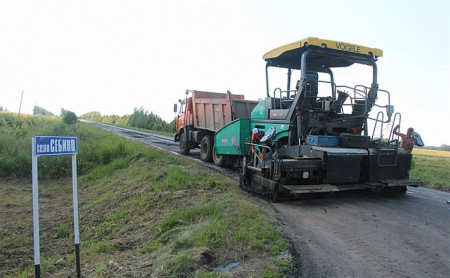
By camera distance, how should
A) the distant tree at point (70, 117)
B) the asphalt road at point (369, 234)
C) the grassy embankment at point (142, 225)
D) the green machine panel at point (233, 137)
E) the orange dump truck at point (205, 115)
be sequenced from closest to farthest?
the asphalt road at point (369, 234)
the grassy embankment at point (142, 225)
the green machine panel at point (233, 137)
the orange dump truck at point (205, 115)
the distant tree at point (70, 117)

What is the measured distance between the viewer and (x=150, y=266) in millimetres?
4031

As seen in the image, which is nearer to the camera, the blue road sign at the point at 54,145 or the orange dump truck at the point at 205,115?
the blue road sign at the point at 54,145

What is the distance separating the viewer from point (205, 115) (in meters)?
12.7

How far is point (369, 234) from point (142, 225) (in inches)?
156

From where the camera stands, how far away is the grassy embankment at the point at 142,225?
4.01m

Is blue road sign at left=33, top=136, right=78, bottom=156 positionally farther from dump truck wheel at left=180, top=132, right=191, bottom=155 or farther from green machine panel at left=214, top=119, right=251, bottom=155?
dump truck wheel at left=180, top=132, right=191, bottom=155

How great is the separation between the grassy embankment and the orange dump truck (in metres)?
1.96

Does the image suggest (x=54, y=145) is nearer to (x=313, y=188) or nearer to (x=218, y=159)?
(x=313, y=188)

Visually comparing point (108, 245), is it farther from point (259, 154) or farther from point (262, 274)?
point (259, 154)

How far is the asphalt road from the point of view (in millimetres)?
3846

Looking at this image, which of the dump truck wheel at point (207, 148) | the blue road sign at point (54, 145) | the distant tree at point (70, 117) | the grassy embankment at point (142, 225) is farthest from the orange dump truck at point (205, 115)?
the distant tree at point (70, 117)

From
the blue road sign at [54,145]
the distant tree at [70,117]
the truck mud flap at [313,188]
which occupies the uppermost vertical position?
the distant tree at [70,117]

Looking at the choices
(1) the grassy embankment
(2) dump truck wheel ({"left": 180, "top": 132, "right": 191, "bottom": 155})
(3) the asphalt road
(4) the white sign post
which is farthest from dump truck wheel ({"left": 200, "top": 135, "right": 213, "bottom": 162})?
(4) the white sign post

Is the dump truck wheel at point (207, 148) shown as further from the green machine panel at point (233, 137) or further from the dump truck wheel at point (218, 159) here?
the green machine panel at point (233, 137)
